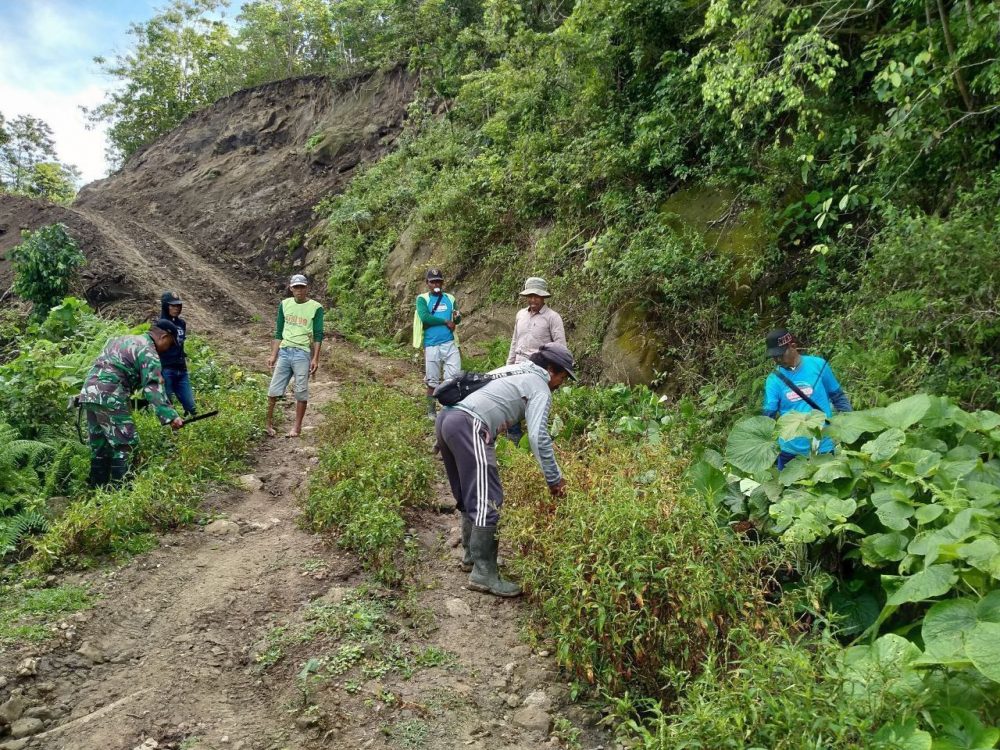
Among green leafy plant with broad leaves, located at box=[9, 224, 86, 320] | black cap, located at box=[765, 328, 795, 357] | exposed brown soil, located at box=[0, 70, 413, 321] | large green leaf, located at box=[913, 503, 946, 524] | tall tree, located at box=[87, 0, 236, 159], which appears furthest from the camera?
tall tree, located at box=[87, 0, 236, 159]

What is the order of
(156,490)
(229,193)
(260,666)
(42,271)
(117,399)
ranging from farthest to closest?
(229,193) < (42,271) < (117,399) < (156,490) < (260,666)

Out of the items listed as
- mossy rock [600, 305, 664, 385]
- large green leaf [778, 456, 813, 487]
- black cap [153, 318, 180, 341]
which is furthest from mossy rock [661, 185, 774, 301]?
black cap [153, 318, 180, 341]

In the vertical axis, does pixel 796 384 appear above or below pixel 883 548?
above

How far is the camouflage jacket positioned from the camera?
5.73m

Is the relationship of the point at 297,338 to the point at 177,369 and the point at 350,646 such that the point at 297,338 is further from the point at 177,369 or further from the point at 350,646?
the point at 350,646

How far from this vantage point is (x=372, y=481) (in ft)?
18.1

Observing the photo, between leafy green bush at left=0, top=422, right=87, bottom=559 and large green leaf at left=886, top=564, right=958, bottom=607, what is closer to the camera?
large green leaf at left=886, top=564, right=958, bottom=607

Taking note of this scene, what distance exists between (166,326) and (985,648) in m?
6.76

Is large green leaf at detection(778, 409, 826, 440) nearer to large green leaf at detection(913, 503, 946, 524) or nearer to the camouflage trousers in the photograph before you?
large green leaf at detection(913, 503, 946, 524)

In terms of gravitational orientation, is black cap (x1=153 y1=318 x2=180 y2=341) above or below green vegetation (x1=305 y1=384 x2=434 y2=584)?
above

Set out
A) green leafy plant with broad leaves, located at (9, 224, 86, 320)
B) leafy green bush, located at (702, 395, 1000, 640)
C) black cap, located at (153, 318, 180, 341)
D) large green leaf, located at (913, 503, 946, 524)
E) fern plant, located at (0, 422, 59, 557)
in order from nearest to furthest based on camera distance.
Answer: leafy green bush, located at (702, 395, 1000, 640), large green leaf, located at (913, 503, 946, 524), fern plant, located at (0, 422, 59, 557), black cap, located at (153, 318, 180, 341), green leafy plant with broad leaves, located at (9, 224, 86, 320)

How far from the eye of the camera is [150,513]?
5402 mm

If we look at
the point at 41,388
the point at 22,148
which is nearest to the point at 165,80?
the point at 22,148

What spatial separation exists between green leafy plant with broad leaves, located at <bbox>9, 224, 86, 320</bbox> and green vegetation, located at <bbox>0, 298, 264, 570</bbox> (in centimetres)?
551
